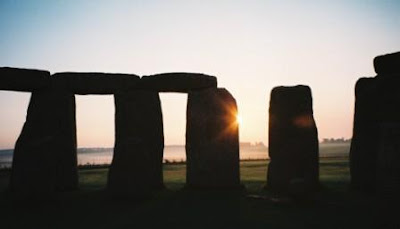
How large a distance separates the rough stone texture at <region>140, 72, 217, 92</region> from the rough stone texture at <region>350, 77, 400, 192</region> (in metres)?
4.54

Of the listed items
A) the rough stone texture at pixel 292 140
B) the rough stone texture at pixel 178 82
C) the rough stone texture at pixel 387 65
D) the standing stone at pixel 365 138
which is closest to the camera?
the rough stone texture at pixel 387 65

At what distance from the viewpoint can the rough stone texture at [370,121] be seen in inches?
448

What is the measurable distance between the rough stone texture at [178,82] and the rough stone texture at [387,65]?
4.91 m

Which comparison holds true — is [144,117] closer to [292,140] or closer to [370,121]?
[292,140]

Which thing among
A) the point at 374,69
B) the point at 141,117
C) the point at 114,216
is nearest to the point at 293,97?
the point at 374,69

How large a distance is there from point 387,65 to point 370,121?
1.65 metres

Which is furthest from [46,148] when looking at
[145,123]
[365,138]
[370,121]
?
[370,121]

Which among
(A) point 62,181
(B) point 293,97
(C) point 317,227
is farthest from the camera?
(A) point 62,181

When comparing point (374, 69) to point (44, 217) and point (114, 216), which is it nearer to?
point (114, 216)

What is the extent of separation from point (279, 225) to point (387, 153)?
3963mm

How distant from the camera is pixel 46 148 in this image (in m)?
11.0

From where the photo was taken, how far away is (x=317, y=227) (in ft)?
24.5

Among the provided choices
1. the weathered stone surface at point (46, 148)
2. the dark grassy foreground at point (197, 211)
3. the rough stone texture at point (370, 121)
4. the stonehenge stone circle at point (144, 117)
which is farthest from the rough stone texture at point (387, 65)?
the weathered stone surface at point (46, 148)

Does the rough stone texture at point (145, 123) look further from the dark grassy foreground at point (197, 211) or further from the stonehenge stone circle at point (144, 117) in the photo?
the dark grassy foreground at point (197, 211)
